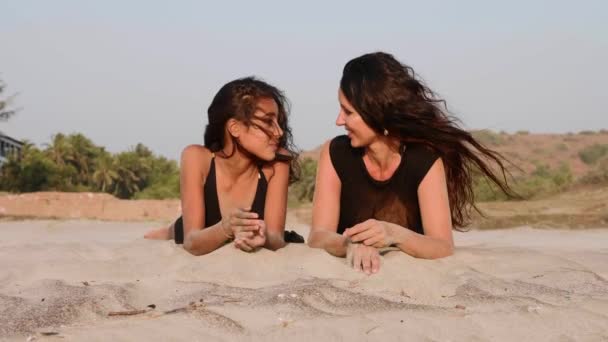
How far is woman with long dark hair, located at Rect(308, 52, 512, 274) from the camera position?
3.91 metres

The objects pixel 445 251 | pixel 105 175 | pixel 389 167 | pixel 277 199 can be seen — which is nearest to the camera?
pixel 445 251

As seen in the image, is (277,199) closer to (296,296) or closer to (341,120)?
(341,120)

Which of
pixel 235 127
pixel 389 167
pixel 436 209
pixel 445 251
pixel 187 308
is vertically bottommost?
pixel 187 308

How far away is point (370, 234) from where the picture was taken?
361cm

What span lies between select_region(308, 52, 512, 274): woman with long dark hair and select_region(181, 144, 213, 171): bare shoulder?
86cm

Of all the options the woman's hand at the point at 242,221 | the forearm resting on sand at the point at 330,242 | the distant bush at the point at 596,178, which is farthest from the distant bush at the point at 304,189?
the woman's hand at the point at 242,221

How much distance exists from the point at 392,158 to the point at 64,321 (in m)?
2.23

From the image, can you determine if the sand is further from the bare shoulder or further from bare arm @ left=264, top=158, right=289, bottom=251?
the bare shoulder

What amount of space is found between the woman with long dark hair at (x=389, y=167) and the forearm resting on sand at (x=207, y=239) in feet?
1.84

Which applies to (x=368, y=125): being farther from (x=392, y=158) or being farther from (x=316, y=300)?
(x=316, y=300)

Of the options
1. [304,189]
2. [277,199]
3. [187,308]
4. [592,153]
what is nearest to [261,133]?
[277,199]

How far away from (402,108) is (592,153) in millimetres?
46336

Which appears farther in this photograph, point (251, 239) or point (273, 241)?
point (273, 241)

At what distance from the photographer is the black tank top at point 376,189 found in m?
4.19
